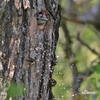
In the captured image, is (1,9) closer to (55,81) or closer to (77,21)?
(55,81)

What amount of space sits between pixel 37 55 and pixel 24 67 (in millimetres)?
99

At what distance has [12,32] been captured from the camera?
1723 millimetres

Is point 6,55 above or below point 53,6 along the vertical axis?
below

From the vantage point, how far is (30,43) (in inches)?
69.6

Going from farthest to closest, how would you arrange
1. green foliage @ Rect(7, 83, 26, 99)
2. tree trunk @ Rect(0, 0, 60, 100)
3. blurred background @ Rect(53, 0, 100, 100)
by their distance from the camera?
1. blurred background @ Rect(53, 0, 100, 100)
2. tree trunk @ Rect(0, 0, 60, 100)
3. green foliage @ Rect(7, 83, 26, 99)

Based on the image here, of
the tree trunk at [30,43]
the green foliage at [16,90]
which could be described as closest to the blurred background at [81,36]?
the tree trunk at [30,43]

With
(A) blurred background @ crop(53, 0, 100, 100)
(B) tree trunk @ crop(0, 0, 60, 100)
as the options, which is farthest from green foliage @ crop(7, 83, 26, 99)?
(A) blurred background @ crop(53, 0, 100, 100)

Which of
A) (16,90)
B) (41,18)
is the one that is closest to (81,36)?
(41,18)

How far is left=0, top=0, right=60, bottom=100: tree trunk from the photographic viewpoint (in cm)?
172

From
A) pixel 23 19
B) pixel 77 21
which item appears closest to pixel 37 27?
pixel 23 19

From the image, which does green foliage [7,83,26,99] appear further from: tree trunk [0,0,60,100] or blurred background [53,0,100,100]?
blurred background [53,0,100,100]

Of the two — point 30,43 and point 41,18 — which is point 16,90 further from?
point 41,18

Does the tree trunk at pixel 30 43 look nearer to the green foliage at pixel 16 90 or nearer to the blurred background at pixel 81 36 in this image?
the green foliage at pixel 16 90

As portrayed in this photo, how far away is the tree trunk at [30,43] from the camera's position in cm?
172
